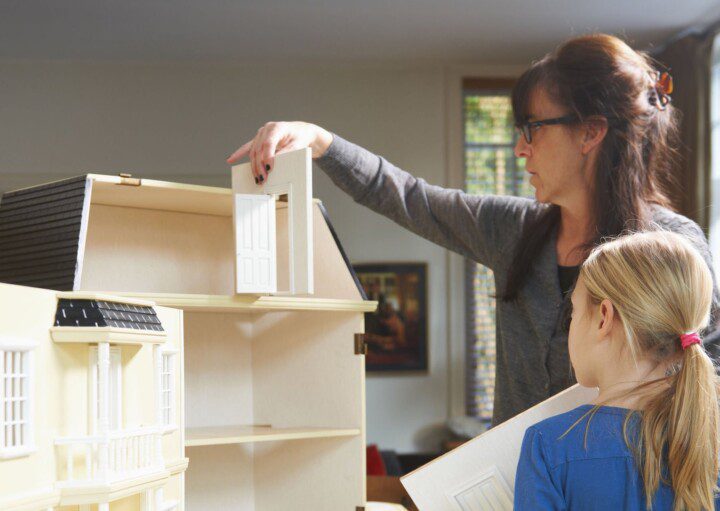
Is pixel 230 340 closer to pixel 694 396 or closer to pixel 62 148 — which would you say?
pixel 694 396

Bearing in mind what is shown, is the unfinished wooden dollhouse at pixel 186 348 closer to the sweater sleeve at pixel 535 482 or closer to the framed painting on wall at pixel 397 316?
the sweater sleeve at pixel 535 482

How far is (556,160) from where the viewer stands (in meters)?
1.89

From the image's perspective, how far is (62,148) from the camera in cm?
604

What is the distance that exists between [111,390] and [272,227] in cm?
57

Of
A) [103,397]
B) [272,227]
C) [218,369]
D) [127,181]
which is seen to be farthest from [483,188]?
[103,397]

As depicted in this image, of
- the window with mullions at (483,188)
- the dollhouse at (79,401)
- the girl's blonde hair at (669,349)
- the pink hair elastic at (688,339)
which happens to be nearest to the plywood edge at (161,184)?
the dollhouse at (79,401)

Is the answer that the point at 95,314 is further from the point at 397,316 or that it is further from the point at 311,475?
the point at 397,316

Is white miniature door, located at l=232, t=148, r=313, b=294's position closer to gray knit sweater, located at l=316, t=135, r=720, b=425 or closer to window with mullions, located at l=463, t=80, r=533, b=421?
gray knit sweater, located at l=316, t=135, r=720, b=425

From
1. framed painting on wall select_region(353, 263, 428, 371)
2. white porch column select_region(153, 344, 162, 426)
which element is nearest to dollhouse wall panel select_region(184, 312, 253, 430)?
white porch column select_region(153, 344, 162, 426)

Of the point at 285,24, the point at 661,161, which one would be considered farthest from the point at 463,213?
the point at 285,24

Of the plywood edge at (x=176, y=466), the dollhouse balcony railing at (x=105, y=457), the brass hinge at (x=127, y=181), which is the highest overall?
the brass hinge at (x=127, y=181)

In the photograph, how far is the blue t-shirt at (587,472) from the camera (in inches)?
50.6

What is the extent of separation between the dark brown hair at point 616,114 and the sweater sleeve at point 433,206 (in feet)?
0.83

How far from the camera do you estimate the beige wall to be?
6062mm
